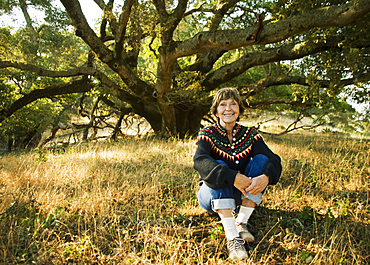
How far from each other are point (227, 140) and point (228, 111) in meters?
0.34

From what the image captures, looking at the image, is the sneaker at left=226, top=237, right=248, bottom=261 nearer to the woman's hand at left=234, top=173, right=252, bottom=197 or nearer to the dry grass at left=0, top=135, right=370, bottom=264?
the dry grass at left=0, top=135, right=370, bottom=264

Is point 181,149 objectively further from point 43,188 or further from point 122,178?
point 43,188

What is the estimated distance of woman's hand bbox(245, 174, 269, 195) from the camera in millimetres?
2455

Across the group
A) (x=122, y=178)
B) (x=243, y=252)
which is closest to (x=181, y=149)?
(x=122, y=178)

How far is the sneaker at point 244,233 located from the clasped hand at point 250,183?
1.41ft

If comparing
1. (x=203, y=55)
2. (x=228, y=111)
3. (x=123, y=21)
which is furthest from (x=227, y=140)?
(x=203, y=55)

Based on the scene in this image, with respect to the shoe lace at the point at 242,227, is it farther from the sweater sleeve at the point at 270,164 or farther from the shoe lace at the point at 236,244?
the sweater sleeve at the point at 270,164

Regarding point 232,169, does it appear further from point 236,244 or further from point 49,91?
point 49,91

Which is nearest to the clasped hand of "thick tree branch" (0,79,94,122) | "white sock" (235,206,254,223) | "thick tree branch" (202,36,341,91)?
"white sock" (235,206,254,223)

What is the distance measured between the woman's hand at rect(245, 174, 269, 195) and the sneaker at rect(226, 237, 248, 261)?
0.49m

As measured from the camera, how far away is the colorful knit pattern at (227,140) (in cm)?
280

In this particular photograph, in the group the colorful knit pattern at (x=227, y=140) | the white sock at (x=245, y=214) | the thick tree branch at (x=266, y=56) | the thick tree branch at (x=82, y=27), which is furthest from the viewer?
the thick tree branch at (x=82, y=27)

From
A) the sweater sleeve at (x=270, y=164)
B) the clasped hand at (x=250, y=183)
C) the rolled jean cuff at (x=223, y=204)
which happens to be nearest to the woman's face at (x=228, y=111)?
the sweater sleeve at (x=270, y=164)

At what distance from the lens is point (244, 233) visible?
8.54ft
